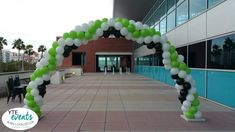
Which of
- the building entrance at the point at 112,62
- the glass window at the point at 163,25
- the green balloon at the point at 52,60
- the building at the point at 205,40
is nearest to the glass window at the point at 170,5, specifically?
the building at the point at 205,40

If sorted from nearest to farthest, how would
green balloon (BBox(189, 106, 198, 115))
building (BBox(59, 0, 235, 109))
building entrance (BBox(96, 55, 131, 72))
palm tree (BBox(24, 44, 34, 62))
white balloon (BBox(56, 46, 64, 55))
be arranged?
1. green balloon (BBox(189, 106, 198, 115))
2. white balloon (BBox(56, 46, 64, 55))
3. building (BBox(59, 0, 235, 109))
4. building entrance (BBox(96, 55, 131, 72))
5. palm tree (BBox(24, 44, 34, 62))

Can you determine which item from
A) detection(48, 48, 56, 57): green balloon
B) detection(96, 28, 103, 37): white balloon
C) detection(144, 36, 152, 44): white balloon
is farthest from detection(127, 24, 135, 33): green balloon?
detection(48, 48, 56, 57): green balloon

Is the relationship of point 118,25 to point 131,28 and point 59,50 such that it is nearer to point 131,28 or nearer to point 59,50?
point 131,28

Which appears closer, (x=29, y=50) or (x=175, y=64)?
(x=175, y=64)

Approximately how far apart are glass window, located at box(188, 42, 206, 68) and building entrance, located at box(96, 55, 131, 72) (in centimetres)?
3324

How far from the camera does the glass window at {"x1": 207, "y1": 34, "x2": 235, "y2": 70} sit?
1040cm

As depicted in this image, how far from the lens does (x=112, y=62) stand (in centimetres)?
4925

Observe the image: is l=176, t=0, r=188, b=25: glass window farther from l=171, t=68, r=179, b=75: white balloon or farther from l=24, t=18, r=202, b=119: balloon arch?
l=171, t=68, r=179, b=75: white balloon

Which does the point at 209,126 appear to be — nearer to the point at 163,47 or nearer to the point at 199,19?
the point at 163,47

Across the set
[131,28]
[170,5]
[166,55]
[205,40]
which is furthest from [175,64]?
[170,5]

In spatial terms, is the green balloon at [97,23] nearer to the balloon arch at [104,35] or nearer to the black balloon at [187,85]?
the balloon arch at [104,35]

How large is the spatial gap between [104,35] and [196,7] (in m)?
7.33

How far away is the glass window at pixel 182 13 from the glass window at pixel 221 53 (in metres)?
4.49

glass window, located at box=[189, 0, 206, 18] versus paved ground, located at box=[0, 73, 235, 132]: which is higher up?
glass window, located at box=[189, 0, 206, 18]
